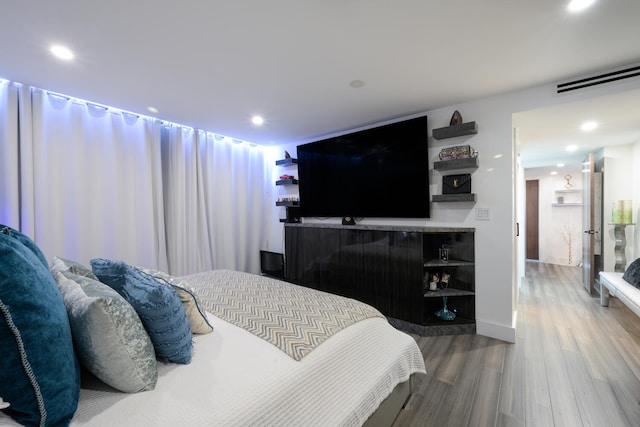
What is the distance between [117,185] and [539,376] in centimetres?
426

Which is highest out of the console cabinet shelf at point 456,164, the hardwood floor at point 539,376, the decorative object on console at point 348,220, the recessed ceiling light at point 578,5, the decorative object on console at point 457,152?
the recessed ceiling light at point 578,5

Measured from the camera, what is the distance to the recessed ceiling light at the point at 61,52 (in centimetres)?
173

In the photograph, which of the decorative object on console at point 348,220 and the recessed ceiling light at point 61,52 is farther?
the decorative object on console at point 348,220

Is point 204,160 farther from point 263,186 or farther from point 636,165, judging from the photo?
point 636,165

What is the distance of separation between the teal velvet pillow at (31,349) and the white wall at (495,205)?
10.1 ft

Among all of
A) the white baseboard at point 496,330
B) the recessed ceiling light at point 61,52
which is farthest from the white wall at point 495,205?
the recessed ceiling light at point 61,52

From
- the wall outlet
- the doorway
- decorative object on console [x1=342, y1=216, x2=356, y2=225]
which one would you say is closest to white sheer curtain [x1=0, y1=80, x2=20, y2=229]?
decorative object on console [x1=342, y1=216, x2=356, y2=225]

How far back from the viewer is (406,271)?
2.80 m

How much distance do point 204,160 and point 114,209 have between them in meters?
1.26

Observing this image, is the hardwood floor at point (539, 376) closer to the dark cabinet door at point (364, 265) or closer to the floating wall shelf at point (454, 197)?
the dark cabinet door at point (364, 265)

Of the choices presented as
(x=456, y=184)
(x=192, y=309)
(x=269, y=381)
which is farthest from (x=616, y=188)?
(x=192, y=309)

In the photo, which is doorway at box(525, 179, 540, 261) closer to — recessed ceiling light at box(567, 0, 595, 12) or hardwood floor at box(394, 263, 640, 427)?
hardwood floor at box(394, 263, 640, 427)

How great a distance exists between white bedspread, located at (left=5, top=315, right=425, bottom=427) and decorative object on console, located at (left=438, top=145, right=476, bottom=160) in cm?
207

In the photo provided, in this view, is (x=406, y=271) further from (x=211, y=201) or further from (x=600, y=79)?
(x=211, y=201)
